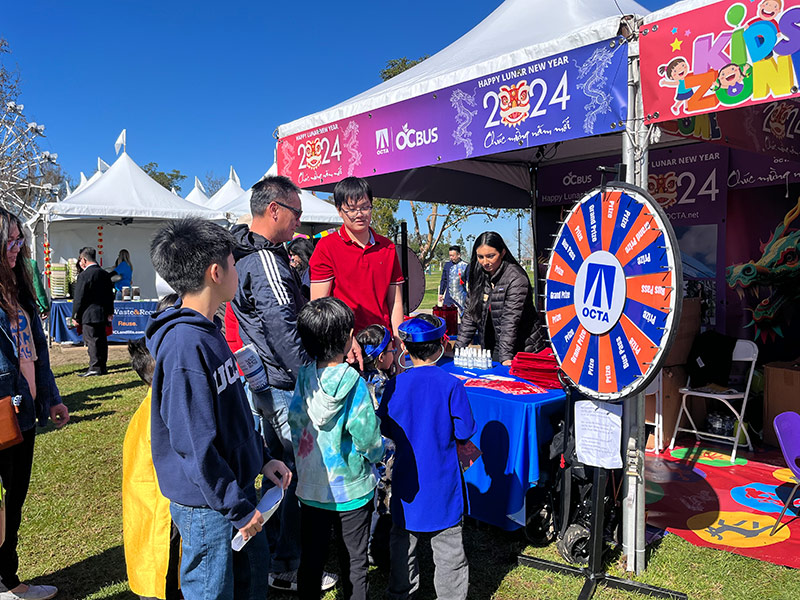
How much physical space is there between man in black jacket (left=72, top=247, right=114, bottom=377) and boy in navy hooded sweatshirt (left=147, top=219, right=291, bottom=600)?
7.60 m

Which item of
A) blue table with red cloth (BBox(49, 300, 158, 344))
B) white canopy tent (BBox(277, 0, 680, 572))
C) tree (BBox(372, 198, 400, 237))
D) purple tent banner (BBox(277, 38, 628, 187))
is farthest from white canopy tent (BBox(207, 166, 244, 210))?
purple tent banner (BBox(277, 38, 628, 187))

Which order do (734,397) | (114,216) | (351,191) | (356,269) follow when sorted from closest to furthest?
(351,191)
(356,269)
(734,397)
(114,216)

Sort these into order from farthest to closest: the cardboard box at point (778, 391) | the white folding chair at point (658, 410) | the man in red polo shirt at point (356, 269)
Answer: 1. the white folding chair at point (658, 410)
2. the cardboard box at point (778, 391)
3. the man in red polo shirt at point (356, 269)

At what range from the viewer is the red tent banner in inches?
82.0

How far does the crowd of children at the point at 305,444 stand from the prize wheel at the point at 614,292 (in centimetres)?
57

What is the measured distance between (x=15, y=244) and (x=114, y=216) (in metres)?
11.2

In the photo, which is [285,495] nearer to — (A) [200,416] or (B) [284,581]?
(B) [284,581]

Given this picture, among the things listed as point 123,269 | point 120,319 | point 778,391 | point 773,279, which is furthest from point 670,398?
point 123,269

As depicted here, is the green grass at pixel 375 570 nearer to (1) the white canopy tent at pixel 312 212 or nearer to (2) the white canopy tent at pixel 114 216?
(2) the white canopy tent at pixel 114 216

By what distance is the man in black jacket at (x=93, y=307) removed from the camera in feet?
27.2

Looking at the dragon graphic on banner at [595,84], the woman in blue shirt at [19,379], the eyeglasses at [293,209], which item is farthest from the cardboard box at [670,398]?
the woman in blue shirt at [19,379]

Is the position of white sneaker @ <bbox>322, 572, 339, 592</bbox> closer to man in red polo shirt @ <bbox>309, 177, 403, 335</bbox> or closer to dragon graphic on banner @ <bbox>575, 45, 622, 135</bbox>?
man in red polo shirt @ <bbox>309, 177, 403, 335</bbox>

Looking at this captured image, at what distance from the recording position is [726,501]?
364cm

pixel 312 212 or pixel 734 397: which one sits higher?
pixel 312 212
